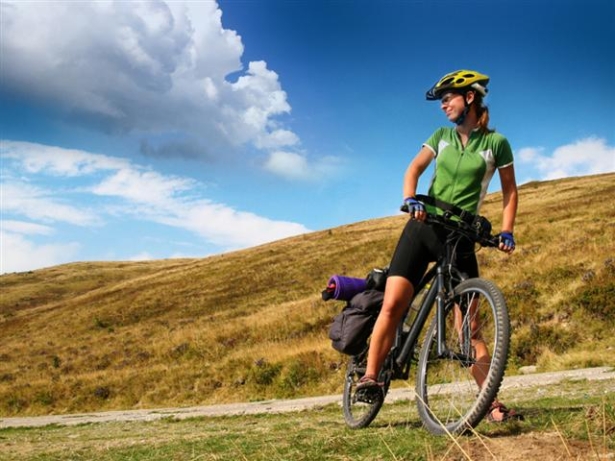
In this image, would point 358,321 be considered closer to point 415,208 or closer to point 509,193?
point 415,208

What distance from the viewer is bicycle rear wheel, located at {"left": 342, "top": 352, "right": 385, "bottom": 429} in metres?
5.04

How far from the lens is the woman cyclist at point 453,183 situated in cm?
471

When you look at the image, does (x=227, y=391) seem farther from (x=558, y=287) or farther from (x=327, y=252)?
(x=327, y=252)

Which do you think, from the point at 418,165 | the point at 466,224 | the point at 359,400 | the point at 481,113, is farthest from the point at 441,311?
the point at 481,113

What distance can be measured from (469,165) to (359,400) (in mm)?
2278

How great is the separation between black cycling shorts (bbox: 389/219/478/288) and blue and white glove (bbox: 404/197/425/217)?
0.86 ft

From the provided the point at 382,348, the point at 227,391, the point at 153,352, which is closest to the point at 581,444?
the point at 382,348

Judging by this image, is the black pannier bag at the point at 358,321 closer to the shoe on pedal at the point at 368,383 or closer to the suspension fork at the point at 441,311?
the shoe on pedal at the point at 368,383

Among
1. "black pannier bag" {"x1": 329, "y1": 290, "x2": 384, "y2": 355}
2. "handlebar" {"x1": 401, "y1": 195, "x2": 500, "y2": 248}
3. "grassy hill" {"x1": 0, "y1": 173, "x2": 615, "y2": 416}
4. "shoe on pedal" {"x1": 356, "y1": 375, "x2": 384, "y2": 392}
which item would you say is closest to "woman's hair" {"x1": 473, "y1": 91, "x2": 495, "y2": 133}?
"handlebar" {"x1": 401, "y1": 195, "x2": 500, "y2": 248}

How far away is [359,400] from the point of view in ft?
16.7

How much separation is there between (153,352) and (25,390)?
594cm

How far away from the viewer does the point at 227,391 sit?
18984 millimetres

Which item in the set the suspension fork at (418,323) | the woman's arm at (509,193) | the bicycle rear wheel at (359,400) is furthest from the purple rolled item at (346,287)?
the woman's arm at (509,193)

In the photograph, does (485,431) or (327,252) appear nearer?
(485,431)
